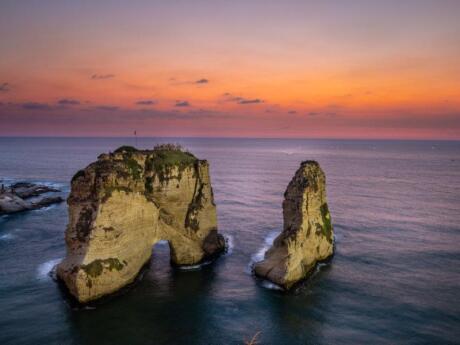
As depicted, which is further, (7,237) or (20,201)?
(20,201)

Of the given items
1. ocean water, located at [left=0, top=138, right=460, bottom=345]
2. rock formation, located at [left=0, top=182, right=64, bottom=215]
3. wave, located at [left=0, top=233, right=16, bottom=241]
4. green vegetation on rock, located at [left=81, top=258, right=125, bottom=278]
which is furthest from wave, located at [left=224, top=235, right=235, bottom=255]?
rock formation, located at [left=0, top=182, right=64, bottom=215]

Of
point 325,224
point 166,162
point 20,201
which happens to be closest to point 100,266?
point 166,162

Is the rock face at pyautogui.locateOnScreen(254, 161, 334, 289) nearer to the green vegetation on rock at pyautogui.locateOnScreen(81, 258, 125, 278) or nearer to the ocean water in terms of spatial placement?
the ocean water

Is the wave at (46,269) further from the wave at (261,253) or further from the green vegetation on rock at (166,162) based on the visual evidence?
the wave at (261,253)

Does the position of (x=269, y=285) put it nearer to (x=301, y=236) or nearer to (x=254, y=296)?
(x=254, y=296)

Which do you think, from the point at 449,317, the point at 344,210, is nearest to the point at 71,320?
the point at 449,317

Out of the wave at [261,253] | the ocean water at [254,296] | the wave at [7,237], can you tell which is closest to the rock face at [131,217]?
the ocean water at [254,296]

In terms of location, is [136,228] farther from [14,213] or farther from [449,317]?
[14,213]
